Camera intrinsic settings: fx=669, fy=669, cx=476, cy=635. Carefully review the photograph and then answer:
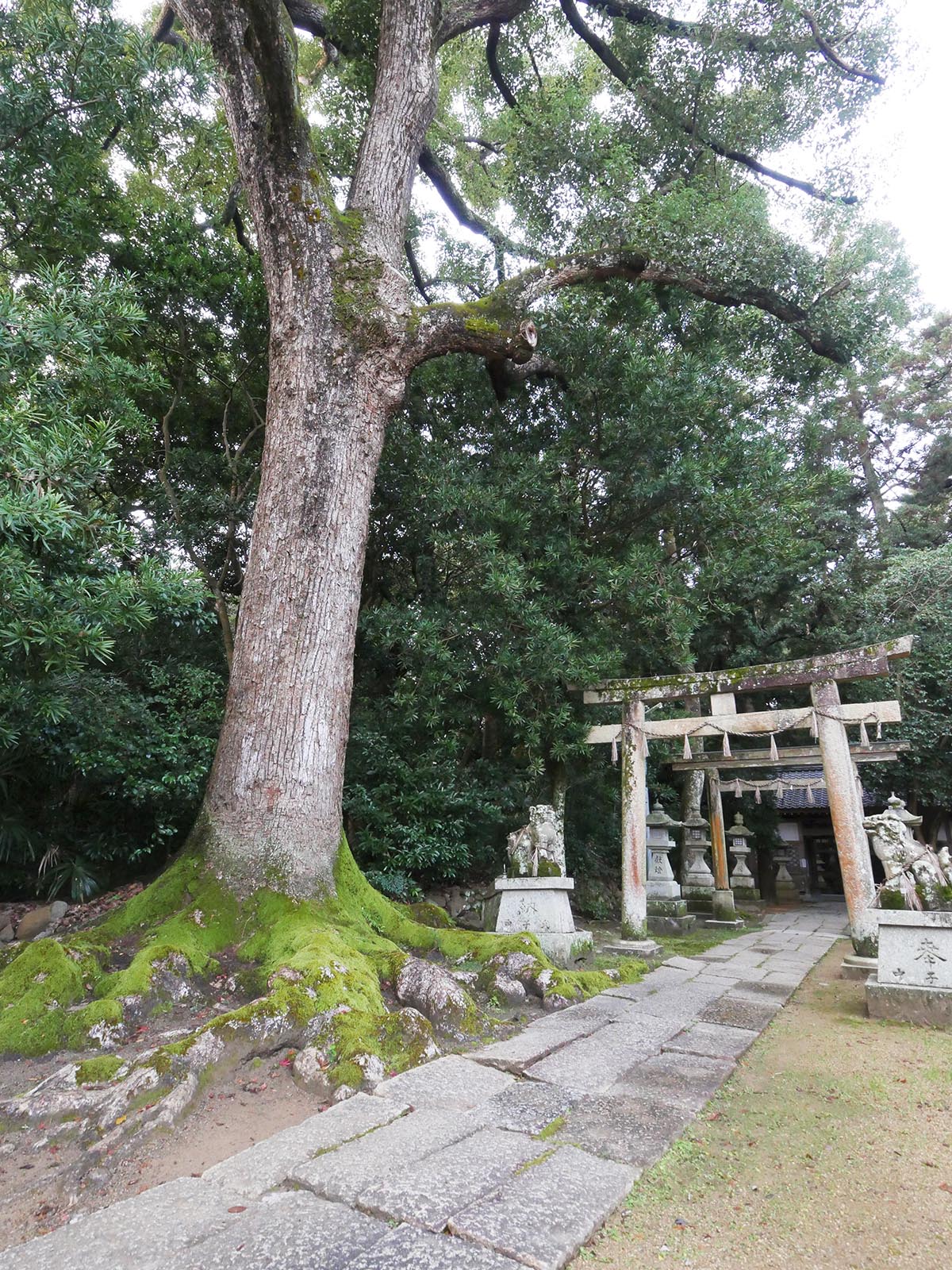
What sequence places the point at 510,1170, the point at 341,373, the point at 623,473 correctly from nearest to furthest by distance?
1. the point at 510,1170
2. the point at 341,373
3. the point at 623,473

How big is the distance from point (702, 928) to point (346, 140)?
12280 millimetres

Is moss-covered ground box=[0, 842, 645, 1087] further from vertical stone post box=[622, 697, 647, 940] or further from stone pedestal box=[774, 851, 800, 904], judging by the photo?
stone pedestal box=[774, 851, 800, 904]

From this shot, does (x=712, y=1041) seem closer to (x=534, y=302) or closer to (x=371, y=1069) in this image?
(x=371, y=1069)

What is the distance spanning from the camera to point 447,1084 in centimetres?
283

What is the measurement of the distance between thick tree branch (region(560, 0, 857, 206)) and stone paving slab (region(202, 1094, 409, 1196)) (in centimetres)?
1038

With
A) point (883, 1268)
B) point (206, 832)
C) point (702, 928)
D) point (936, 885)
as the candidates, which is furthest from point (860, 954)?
point (206, 832)

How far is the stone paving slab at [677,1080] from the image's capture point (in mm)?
2822

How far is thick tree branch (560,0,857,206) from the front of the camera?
8539mm

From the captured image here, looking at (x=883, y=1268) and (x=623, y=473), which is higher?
(x=623, y=473)

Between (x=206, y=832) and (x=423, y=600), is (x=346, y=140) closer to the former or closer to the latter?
(x=423, y=600)

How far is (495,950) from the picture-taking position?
4547 mm

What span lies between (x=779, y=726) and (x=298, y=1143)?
629cm

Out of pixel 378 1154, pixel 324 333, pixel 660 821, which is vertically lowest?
pixel 378 1154

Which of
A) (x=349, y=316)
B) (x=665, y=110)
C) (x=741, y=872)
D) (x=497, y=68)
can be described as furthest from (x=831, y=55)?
(x=741, y=872)
